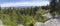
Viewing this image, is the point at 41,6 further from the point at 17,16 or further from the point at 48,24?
the point at 48,24

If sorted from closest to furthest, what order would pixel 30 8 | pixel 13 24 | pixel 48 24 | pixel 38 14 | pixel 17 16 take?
1. pixel 48 24
2. pixel 13 24
3. pixel 17 16
4. pixel 38 14
5. pixel 30 8

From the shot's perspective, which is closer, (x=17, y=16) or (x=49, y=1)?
(x=17, y=16)

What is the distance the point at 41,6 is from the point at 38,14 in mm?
837

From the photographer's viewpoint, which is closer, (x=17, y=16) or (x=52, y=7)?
(x=17, y=16)

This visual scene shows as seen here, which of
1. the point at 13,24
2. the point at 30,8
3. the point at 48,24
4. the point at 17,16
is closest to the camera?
the point at 48,24

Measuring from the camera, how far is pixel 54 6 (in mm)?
7809

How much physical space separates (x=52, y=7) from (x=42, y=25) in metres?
2.34

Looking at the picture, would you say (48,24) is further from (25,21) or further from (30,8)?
(30,8)

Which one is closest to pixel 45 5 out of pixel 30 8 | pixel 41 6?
pixel 41 6

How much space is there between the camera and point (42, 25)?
18.7 feet

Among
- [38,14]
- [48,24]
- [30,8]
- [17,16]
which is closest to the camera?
[48,24]

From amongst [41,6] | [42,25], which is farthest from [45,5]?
[42,25]

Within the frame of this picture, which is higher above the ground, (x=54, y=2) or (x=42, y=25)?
(x=54, y=2)

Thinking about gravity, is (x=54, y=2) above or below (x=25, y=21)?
above
